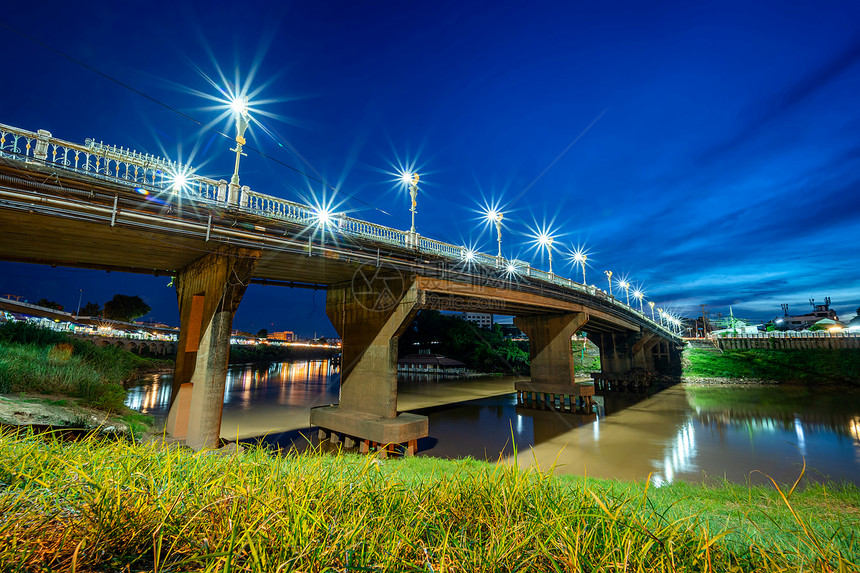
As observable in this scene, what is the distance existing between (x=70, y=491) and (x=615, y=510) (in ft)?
15.6

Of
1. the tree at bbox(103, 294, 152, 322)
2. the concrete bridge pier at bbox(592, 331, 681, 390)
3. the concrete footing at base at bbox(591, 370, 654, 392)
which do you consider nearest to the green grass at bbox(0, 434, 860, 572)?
the concrete footing at base at bbox(591, 370, 654, 392)

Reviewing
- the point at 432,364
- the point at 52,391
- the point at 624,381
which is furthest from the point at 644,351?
the point at 52,391

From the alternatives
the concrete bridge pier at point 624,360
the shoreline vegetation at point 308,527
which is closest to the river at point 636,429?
the concrete bridge pier at point 624,360

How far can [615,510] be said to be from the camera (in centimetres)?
320

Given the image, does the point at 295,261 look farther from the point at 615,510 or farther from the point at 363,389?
the point at 615,510

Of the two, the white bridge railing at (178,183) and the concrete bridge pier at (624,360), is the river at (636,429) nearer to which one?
the concrete bridge pier at (624,360)

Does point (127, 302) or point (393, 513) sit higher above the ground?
point (127, 302)

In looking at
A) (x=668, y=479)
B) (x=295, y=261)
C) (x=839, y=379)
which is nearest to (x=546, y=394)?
(x=668, y=479)

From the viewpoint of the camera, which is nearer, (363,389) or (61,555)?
(61,555)

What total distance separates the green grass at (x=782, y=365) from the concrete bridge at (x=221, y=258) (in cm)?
4783

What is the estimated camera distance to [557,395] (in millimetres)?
32562

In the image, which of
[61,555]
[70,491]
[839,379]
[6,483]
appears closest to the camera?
[61,555]

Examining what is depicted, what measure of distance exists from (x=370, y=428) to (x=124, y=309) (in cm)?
7901

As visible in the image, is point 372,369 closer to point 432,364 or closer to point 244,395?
point 244,395
